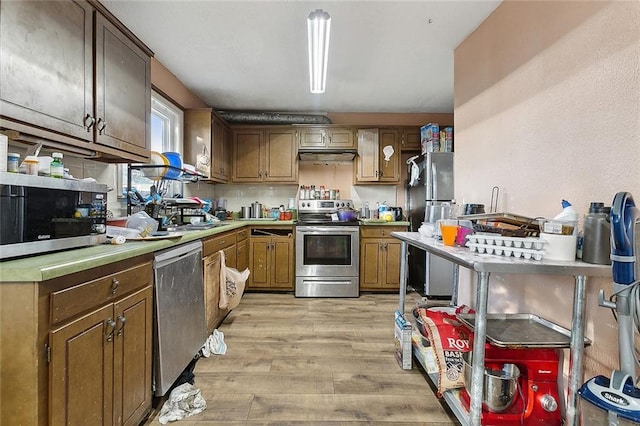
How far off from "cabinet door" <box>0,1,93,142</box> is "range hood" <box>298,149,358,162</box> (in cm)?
282

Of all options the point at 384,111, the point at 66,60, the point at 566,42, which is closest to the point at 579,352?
the point at 566,42

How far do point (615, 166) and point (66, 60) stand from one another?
2571 mm

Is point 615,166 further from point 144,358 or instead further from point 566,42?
point 144,358

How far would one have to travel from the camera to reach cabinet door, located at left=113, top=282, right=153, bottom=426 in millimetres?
1312

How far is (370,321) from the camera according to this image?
2.98 meters

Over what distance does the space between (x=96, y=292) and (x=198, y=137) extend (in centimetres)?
264

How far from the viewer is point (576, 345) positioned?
4.25ft

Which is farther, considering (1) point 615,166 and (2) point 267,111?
(2) point 267,111

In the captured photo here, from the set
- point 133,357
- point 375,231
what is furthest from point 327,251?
point 133,357

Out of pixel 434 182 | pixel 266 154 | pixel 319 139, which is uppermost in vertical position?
pixel 319 139

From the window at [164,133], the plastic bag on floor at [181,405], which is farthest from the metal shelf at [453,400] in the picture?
the window at [164,133]

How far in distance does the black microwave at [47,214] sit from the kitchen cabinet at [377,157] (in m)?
3.29

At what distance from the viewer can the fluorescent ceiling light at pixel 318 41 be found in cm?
176

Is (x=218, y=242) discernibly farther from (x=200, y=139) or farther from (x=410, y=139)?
(x=410, y=139)
